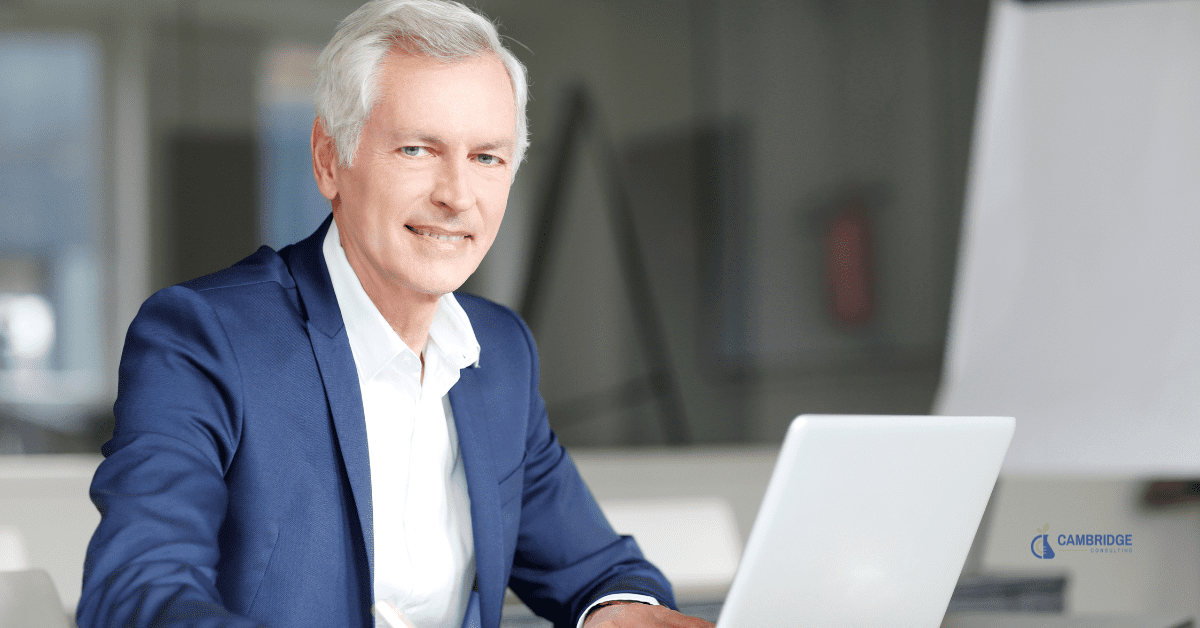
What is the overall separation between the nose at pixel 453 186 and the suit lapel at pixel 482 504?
266 mm

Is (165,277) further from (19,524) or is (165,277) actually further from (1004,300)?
(1004,300)

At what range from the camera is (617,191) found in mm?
3221

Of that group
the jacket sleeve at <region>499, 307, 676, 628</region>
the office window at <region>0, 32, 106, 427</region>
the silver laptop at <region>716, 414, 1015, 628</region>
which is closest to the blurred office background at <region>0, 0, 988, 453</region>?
the office window at <region>0, 32, 106, 427</region>

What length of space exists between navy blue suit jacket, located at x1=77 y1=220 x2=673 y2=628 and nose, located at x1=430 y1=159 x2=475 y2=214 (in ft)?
0.57

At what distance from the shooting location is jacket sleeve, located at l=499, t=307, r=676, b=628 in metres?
1.29

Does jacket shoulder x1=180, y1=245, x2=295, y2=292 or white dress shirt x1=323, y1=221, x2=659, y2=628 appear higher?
jacket shoulder x1=180, y1=245, x2=295, y2=292

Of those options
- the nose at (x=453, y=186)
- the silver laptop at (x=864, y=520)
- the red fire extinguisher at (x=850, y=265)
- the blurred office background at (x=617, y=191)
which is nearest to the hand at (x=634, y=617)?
the silver laptop at (x=864, y=520)

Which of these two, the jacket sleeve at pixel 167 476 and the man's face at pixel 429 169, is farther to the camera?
the man's face at pixel 429 169

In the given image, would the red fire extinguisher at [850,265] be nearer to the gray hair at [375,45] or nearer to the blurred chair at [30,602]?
the gray hair at [375,45]

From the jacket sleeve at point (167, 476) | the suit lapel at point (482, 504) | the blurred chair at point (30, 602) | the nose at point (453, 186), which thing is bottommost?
the blurred chair at point (30, 602)

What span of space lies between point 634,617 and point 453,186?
54 centimetres

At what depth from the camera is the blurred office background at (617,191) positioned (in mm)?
2818

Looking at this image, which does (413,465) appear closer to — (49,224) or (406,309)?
(406,309)

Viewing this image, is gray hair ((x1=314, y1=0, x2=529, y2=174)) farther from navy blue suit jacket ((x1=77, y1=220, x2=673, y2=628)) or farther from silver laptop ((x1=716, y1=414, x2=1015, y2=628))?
silver laptop ((x1=716, y1=414, x2=1015, y2=628))
